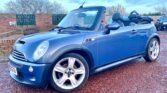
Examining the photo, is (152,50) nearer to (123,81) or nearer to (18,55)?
(123,81)

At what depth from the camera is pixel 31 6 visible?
107ft

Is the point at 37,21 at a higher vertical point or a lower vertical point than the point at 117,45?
lower

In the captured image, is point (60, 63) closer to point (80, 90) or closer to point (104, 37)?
point (80, 90)

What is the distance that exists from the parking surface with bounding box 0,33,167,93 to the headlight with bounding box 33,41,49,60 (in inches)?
28.8

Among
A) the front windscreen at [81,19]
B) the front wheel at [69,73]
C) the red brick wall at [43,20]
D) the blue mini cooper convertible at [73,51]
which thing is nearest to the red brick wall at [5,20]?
the red brick wall at [43,20]

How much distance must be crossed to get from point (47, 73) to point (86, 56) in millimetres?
885

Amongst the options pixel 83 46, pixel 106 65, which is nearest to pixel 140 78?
pixel 106 65

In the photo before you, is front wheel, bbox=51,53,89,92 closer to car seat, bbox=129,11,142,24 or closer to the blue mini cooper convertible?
the blue mini cooper convertible

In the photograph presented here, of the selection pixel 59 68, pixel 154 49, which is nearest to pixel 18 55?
pixel 59 68

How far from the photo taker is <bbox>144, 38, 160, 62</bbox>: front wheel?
20.9ft

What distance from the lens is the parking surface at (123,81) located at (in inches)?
175

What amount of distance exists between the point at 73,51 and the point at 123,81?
4.02 ft

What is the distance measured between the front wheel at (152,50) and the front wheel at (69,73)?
242cm

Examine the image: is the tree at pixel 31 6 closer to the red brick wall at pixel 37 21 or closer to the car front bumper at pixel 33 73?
the red brick wall at pixel 37 21
